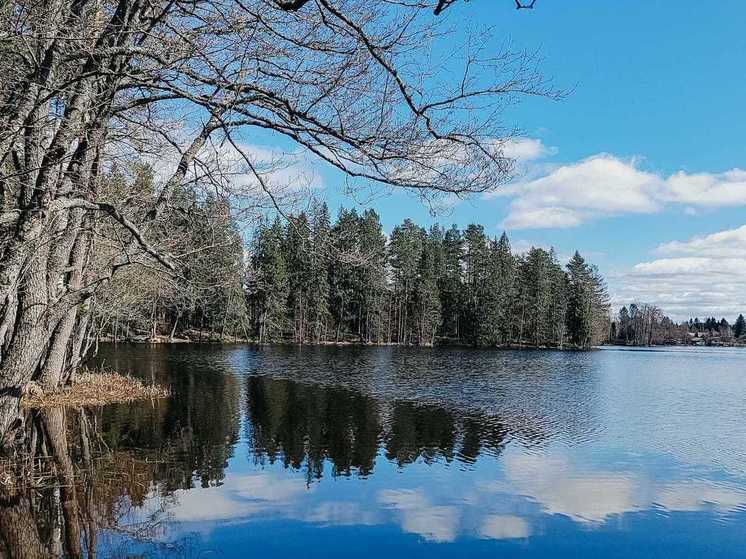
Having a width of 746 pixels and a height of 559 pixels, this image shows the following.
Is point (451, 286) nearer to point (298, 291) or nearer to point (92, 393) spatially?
point (298, 291)

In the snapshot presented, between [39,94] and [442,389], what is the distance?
21160 mm

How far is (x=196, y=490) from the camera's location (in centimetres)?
987

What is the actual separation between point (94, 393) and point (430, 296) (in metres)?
57.5

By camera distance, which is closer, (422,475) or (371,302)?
(422,475)

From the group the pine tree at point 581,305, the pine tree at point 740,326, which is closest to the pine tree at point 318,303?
the pine tree at point 581,305

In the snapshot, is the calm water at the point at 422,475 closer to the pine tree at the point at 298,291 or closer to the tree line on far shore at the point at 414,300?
the tree line on far shore at the point at 414,300

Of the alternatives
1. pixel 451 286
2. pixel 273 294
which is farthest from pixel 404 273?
pixel 273 294

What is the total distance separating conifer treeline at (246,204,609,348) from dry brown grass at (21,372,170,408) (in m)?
43.2

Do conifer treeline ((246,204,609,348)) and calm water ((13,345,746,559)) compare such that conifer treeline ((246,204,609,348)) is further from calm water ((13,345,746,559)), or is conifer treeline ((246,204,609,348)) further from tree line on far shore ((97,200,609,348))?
calm water ((13,345,746,559))

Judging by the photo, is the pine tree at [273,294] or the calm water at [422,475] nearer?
the calm water at [422,475]

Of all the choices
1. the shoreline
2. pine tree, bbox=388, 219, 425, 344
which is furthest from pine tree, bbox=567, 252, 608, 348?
the shoreline

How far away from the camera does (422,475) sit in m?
11.7

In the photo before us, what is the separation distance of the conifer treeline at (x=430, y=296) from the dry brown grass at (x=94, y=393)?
4318 centimetres

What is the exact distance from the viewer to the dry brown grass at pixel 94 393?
1639 centimetres
